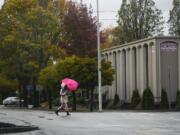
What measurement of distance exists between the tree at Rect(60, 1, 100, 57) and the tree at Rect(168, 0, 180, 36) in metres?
12.9

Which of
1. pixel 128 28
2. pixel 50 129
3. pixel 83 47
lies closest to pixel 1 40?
pixel 83 47

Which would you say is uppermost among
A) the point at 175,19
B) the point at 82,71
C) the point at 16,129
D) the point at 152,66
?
the point at 175,19

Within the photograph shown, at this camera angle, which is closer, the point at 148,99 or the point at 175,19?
the point at 148,99

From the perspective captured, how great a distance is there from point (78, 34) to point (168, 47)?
19.0 metres

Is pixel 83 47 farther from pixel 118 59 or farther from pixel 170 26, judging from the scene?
pixel 170 26

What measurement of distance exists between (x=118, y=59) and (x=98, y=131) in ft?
139

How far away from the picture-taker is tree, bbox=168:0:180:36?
77.9 m

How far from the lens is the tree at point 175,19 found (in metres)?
77.9

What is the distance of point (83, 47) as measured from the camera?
6881 cm

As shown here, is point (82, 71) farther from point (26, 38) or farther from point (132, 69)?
point (26, 38)

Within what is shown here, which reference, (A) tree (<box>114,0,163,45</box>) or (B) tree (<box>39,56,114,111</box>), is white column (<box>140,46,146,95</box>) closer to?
(B) tree (<box>39,56,114,111</box>)

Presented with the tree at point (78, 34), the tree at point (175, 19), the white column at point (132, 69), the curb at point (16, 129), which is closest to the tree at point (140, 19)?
the tree at point (175, 19)

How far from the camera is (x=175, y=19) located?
3115 inches

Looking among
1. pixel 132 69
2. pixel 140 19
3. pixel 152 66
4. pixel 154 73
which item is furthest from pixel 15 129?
pixel 140 19
